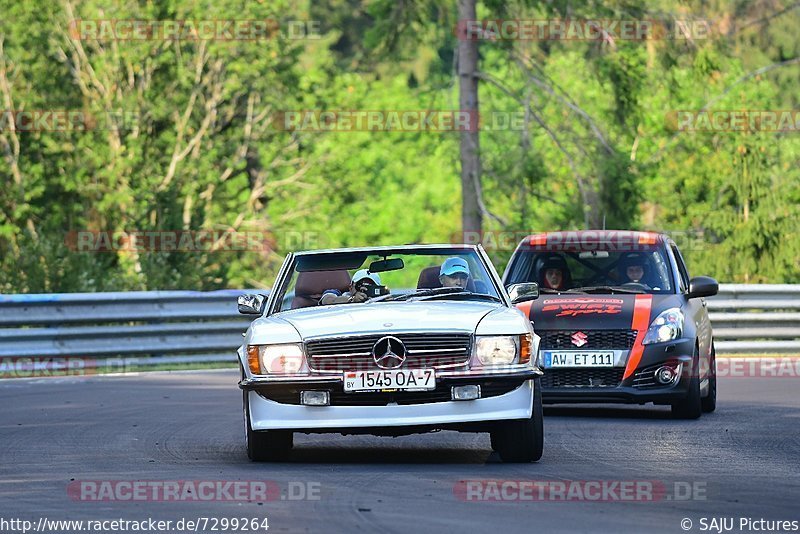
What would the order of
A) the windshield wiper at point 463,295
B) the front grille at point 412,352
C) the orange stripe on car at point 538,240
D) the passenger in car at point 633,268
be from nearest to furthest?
the front grille at point 412,352, the windshield wiper at point 463,295, the passenger in car at point 633,268, the orange stripe on car at point 538,240

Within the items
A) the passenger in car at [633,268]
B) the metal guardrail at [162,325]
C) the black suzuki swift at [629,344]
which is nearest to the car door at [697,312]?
the black suzuki swift at [629,344]

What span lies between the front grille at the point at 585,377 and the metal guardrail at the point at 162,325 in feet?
27.0

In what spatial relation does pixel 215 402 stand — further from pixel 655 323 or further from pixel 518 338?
pixel 518 338

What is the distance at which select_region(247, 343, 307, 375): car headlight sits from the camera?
1104 cm

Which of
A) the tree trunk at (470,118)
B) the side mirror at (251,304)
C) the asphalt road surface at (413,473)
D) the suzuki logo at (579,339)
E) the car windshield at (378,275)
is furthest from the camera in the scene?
the tree trunk at (470,118)

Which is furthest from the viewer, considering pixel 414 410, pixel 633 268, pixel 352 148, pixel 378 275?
pixel 352 148

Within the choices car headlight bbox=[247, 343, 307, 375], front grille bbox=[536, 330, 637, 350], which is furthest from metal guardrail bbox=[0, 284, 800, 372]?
car headlight bbox=[247, 343, 307, 375]

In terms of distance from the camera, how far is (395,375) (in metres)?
10.8

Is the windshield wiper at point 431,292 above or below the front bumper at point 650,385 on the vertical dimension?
above

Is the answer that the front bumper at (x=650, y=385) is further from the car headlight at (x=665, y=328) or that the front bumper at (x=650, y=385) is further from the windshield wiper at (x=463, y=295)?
the windshield wiper at (x=463, y=295)

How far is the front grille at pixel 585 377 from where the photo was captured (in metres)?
15.2

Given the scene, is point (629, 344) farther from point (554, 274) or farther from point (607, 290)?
point (554, 274)

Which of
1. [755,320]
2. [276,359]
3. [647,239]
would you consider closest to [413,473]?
[276,359]

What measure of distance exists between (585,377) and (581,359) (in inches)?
6.2
